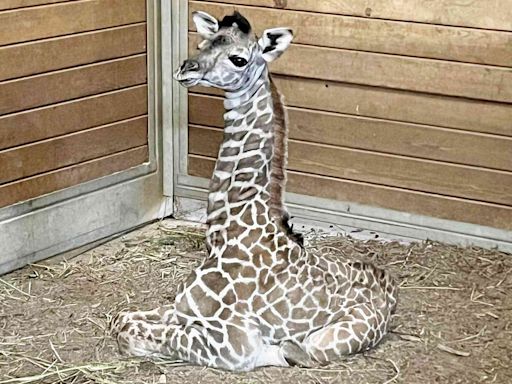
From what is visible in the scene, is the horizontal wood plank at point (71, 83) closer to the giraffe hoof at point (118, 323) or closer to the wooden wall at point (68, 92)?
the wooden wall at point (68, 92)

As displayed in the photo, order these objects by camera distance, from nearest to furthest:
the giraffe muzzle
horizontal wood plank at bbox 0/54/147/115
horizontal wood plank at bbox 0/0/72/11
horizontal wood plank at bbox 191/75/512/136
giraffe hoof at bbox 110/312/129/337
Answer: the giraffe muzzle → giraffe hoof at bbox 110/312/129/337 → horizontal wood plank at bbox 0/0/72/11 → horizontal wood plank at bbox 0/54/147/115 → horizontal wood plank at bbox 191/75/512/136

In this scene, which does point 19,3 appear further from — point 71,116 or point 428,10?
point 428,10

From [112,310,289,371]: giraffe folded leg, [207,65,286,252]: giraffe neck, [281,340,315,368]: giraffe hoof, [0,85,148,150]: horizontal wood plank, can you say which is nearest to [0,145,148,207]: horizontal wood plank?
[0,85,148,150]: horizontal wood plank

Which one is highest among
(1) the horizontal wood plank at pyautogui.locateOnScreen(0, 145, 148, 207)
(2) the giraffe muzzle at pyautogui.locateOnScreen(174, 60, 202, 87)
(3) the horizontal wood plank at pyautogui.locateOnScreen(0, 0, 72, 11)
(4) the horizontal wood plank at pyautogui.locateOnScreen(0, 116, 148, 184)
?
(3) the horizontal wood plank at pyautogui.locateOnScreen(0, 0, 72, 11)

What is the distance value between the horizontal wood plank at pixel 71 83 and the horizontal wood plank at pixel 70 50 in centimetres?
3

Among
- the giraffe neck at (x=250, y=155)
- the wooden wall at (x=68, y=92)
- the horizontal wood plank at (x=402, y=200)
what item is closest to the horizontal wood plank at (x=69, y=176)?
the wooden wall at (x=68, y=92)

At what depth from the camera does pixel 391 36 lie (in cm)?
418

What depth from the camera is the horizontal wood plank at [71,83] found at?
3.89 metres

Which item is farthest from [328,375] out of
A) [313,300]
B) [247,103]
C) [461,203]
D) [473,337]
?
[461,203]

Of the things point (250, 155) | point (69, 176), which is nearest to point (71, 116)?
point (69, 176)

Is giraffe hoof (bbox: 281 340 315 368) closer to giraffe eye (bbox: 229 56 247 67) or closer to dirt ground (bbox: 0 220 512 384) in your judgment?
dirt ground (bbox: 0 220 512 384)

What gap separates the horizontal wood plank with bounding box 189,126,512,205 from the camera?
4.25 meters

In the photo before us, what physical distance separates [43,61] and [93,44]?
0.28 meters

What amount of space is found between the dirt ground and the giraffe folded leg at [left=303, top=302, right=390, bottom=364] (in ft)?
0.16
